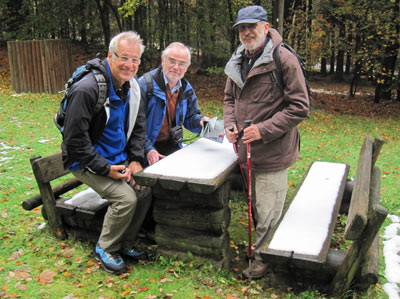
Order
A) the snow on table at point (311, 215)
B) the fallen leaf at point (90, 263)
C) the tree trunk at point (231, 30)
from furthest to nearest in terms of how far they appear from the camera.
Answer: the tree trunk at point (231, 30) → the fallen leaf at point (90, 263) → the snow on table at point (311, 215)

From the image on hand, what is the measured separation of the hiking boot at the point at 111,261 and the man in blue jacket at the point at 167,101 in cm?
104

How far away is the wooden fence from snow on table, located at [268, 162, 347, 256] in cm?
1138

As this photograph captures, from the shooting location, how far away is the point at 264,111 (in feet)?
12.0

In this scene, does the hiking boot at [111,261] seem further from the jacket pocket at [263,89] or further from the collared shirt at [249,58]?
the collared shirt at [249,58]

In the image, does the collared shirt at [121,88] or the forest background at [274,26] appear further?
the forest background at [274,26]

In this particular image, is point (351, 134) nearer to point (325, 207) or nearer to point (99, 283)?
point (325, 207)

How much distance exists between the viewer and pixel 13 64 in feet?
45.0

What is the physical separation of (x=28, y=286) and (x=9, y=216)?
1660mm

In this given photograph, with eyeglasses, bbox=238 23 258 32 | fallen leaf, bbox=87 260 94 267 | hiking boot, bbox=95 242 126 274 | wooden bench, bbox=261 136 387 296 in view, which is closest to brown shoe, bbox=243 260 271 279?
wooden bench, bbox=261 136 387 296

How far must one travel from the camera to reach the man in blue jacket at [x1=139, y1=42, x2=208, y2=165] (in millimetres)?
4133

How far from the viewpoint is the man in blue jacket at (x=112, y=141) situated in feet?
10.8

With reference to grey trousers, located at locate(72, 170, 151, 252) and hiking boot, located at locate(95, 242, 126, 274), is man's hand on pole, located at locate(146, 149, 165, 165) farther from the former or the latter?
hiking boot, located at locate(95, 242, 126, 274)

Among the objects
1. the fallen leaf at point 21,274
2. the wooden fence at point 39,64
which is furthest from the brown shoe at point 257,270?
the wooden fence at point 39,64

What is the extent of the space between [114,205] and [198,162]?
0.91 metres
